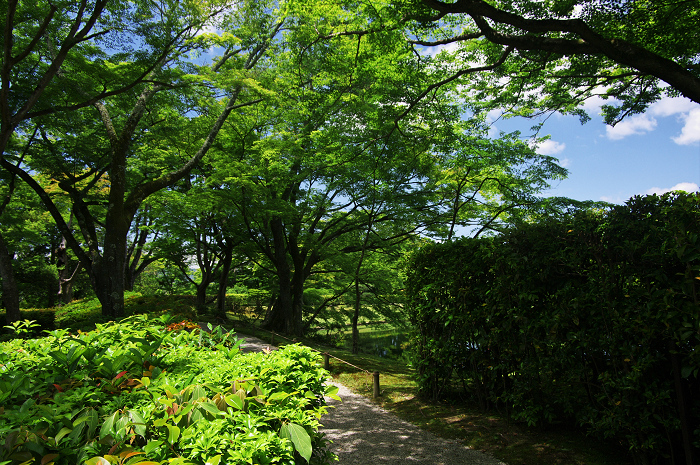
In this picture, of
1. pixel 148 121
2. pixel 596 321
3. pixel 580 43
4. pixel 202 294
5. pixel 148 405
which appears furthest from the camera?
pixel 202 294

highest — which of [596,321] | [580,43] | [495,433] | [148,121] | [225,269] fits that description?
[148,121]

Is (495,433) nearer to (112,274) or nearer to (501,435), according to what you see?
(501,435)

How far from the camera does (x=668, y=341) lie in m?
3.40

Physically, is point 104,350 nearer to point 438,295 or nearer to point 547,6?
point 438,295

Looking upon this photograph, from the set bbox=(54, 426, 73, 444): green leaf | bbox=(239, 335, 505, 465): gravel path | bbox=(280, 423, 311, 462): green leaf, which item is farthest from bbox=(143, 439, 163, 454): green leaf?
bbox=(239, 335, 505, 465): gravel path

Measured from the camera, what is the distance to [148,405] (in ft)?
5.82

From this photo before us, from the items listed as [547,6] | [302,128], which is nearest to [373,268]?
[302,128]

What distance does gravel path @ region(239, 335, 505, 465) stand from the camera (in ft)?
15.0

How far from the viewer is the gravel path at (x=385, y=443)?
4.56 m

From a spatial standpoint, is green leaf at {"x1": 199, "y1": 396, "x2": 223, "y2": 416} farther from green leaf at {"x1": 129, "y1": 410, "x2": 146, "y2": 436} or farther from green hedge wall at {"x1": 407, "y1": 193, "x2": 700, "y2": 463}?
green hedge wall at {"x1": 407, "y1": 193, "x2": 700, "y2": 463}

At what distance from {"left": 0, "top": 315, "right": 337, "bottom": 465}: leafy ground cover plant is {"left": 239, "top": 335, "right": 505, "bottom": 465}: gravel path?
256 centimetres

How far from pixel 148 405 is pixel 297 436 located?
2.42 feet

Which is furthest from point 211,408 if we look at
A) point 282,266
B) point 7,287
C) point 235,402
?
point 282,266

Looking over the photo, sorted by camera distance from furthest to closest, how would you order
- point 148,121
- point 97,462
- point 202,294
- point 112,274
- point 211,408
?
point 202,294, point 148,121, point 112,274, point 211,408, point 97,462
